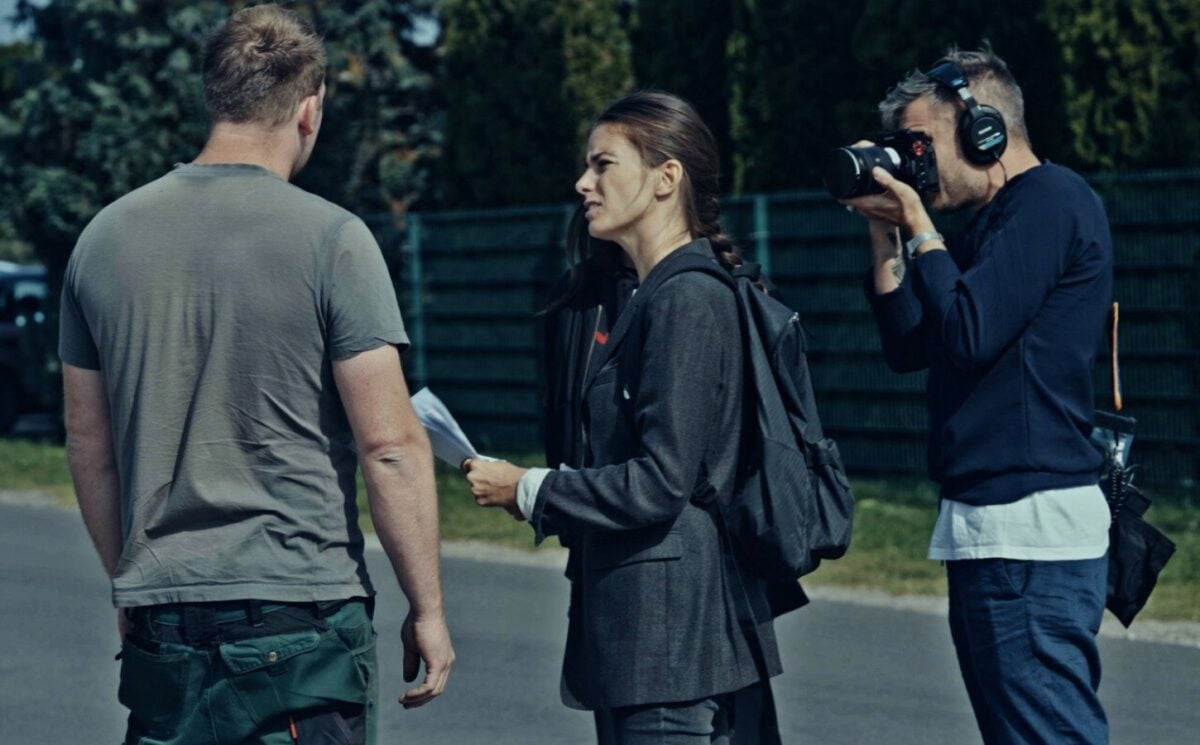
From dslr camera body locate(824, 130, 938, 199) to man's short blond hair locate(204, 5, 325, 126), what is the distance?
1108 millimetres

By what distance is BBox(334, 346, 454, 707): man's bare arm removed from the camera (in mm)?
3219

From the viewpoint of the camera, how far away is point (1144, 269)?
37.4ft

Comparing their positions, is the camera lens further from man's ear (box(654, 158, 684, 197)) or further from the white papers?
the white papers

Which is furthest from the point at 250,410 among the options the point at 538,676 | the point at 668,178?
the point at 538,676

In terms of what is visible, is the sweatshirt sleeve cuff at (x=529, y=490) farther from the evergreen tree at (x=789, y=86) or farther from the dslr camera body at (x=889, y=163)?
the evergreen tree at (x=789, y=86)

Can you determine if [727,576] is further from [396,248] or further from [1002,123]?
[396,248]

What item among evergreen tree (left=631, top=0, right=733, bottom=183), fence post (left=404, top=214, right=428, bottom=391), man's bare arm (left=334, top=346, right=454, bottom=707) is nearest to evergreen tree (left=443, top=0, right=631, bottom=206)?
fence post (left=404, top=214, right=428, bottom=391)

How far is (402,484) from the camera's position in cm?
330

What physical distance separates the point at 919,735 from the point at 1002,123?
3.14 meters

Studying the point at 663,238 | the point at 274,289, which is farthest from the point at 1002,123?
the point at 274,289

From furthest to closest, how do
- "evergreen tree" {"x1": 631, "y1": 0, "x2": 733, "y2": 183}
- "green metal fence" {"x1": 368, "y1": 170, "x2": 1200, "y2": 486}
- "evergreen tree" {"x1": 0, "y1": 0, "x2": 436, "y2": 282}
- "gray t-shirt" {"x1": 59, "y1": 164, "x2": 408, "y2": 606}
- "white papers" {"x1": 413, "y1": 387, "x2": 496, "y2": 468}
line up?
"evergreen tree" {"x1": 0, "y1": 0, "x2": 436, "y2": 282}, "evergreen tree" {"x1": 631, "y1": 0, "x2": 733, "y2": 183}, "green metal fence" {"x1": 368, "y1": 170, "x2": 1200, "y2": 486}, "white papers" {"x1": 413, "y1": 387, "x2": 496, "y2": 468}, "gray t-shirt" {"x1": 59, "y1": 164, "x2": 408, "y2": 606}

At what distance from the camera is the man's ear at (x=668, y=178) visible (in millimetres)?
3557

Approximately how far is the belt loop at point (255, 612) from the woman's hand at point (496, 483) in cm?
45

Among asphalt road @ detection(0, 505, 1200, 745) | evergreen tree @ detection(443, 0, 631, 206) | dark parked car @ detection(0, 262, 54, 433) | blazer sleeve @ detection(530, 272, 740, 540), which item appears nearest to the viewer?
blazer sleeve @ detection(530, 272, 740, 540)
